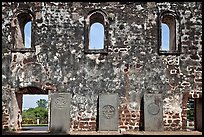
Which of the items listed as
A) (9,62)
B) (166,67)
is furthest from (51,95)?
(166,67)

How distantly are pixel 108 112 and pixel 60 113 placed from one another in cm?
186

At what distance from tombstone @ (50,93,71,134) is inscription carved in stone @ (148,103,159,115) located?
10.4 ft

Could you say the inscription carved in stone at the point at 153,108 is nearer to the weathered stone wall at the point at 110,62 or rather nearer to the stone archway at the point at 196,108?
the weathered stone wall at the point at 110,62

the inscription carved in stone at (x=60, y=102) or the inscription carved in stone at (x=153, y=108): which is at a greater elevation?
the inscription carved in stone at (x=60, y=102)

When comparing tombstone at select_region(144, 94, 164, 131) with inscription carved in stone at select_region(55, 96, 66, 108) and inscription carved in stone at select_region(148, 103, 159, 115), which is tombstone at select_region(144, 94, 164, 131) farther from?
inscription carved in stone at select_region(55, 96, 66, 108)

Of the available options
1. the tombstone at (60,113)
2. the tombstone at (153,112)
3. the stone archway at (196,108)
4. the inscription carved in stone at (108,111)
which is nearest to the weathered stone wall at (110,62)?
the stone archway at (196,108)

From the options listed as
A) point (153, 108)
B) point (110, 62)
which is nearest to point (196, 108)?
point (153, 108)

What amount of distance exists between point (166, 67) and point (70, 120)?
453 centimetres

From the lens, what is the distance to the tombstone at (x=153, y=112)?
517 inches

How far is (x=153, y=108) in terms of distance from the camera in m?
13.3

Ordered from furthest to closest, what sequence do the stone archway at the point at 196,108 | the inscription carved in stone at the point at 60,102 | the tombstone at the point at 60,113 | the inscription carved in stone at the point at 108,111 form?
the stone archway at the point at 196,108
the inscription carved in stone at the point at 108,111
the inscription carved in stone at the point at 60,102
the tombstone at the point at 60,113

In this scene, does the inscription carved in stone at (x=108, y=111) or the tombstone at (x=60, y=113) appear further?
the inscription carved in stone at (x=108, y=111)

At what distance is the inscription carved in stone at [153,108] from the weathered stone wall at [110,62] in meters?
0.53

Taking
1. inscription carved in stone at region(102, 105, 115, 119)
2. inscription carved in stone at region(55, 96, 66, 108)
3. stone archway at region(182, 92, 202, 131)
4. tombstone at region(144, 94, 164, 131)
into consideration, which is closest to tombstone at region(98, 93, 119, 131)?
inscription carved in stone at region(102, 105, 115, 119)
